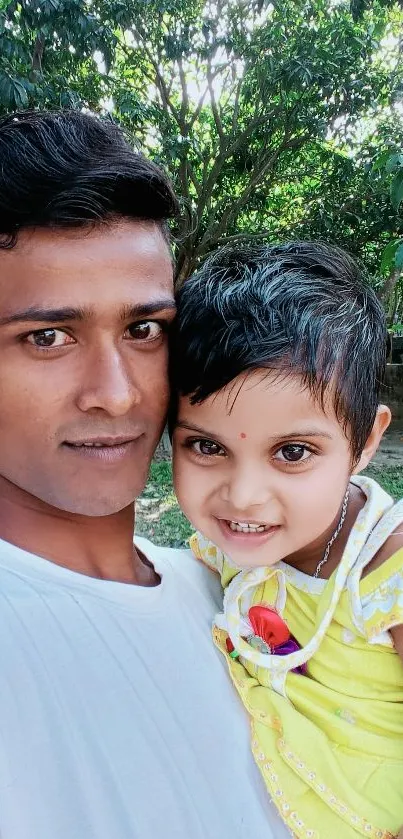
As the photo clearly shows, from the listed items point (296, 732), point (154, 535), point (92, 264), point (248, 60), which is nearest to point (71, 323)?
point (92, 264)

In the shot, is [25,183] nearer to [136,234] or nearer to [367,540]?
[136,234]

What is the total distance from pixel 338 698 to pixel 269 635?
0.56 feet

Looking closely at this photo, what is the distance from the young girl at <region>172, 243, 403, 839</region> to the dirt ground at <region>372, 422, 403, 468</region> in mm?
6876

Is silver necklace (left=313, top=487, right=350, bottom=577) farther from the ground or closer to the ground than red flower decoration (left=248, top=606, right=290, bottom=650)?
farther from the ground

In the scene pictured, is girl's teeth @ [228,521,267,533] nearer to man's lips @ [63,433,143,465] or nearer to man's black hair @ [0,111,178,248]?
man's lips @ [63,433,143,465]

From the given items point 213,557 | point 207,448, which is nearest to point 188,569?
point 213,557

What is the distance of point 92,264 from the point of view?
3.75ft

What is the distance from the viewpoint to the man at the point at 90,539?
3.24ft

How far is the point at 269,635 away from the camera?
4.25 feet

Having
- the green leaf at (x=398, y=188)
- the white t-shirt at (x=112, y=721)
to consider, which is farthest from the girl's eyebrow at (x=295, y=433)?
the green leaf at (x=398, y=188)

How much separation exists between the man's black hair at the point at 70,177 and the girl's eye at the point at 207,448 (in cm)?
45

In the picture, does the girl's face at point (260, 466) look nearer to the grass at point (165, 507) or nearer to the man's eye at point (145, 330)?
the man's eye at point (145, 330)

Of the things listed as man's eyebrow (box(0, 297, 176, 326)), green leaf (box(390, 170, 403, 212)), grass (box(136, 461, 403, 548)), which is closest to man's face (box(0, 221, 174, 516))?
man's eyebrow (box(0, 297, 176, 326))

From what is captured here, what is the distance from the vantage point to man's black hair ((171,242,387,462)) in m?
1.19
